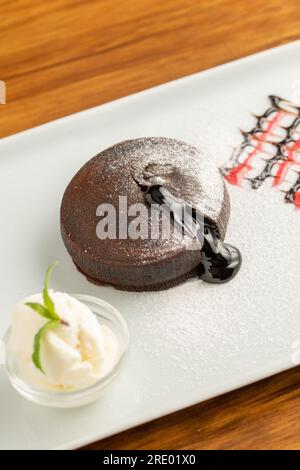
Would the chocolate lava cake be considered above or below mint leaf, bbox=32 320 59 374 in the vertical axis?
above

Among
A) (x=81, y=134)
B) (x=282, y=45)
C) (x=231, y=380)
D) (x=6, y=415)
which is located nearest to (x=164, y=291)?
(x=231, y=380)

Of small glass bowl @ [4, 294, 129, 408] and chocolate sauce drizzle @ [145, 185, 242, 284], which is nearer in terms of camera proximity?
small glass bowl @ [4, 294, 129, 408]

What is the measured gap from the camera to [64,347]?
5.70 feet

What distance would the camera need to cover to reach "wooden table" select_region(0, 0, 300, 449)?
2.73 metres

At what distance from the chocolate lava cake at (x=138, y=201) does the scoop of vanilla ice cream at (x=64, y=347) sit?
0.83ft

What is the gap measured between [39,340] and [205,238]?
1.85 ft

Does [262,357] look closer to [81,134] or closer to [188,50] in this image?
[81,134]

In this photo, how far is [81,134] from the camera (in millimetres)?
2516

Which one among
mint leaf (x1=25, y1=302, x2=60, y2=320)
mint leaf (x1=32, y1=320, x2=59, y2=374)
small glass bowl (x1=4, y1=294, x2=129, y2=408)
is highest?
mint leaf (x1=25, y1=302, x2=60, y2=320)

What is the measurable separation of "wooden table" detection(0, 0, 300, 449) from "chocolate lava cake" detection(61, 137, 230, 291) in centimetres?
50

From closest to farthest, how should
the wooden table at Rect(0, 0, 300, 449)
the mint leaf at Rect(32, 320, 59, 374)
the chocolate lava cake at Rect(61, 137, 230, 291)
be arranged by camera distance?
the mint leaf at Rect(32, 320, 59, 374) < the chocolate lava cake at Rect(61, 137, 230, 291) < the wooden table at Rect(0, 0, 300, 449)

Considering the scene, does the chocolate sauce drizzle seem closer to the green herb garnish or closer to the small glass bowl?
the small glass bowl

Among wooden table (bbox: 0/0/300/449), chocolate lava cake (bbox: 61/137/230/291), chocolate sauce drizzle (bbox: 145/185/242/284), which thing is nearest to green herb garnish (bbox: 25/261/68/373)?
chocolate lava cake (bbox: 61/137/230/291)

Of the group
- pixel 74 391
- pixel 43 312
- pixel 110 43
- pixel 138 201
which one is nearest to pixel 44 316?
pixel 43 312
